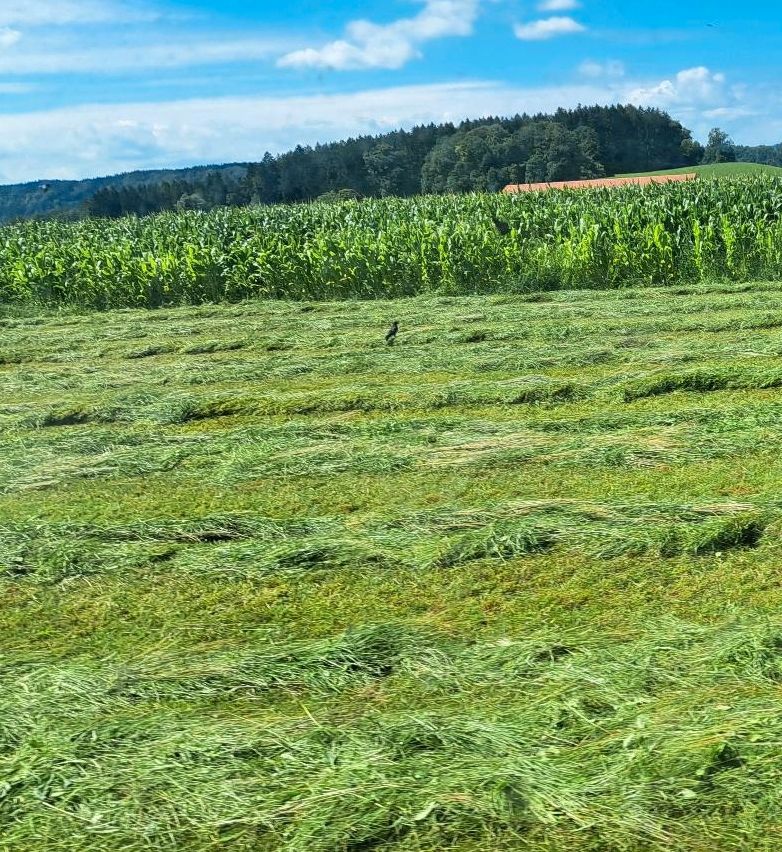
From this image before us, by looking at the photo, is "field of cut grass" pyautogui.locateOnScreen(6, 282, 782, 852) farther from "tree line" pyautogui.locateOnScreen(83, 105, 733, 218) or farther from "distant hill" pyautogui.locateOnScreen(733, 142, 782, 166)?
"distant hill" pyautogui.locateOnScreen(733, 142, 782, 166)

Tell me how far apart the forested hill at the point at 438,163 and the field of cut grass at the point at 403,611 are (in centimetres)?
3540

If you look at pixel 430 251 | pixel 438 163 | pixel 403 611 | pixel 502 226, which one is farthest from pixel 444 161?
pixel 403 611

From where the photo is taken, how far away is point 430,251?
16.5 m

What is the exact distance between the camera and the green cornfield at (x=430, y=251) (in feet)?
51.3

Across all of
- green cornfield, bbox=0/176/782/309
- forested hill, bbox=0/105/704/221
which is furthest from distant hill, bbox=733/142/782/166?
green cornfield, bbox=0/176/782/309

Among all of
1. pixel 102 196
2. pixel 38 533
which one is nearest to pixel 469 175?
pixel 102 196

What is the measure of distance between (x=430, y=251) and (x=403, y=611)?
12609 mm

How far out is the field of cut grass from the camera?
117 inches

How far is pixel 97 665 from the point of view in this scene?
402 centimetres

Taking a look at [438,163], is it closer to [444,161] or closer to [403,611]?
[444,161]

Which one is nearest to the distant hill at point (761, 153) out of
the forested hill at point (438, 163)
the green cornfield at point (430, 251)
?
the forested hill at point (438, 163)

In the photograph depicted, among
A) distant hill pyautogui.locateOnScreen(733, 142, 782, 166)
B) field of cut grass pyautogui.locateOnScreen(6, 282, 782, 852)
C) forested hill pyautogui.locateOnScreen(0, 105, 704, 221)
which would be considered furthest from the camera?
distant hill pyautogui.locateOnScreen(733, 142, 782, 166)

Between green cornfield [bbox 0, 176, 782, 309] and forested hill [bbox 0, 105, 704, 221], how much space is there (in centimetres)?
2347

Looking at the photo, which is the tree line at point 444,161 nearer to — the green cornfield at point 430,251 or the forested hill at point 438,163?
the forested hill at point 438,163
